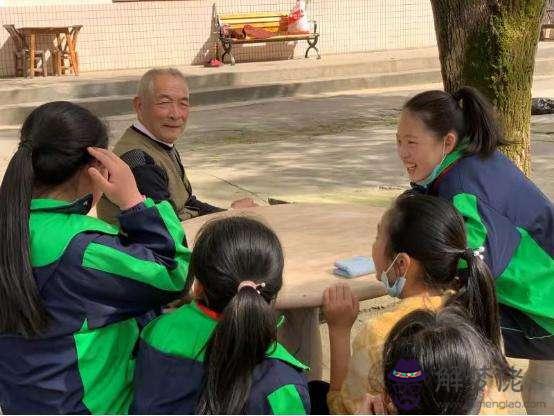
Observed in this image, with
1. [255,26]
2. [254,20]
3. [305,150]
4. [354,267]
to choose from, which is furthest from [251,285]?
[254,20]

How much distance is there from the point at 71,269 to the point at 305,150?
22.5ft

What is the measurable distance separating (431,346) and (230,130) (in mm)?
8761

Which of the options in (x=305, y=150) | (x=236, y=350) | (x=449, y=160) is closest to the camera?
(x=236, y=350)

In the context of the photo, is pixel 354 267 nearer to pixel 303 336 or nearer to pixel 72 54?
pixel 303 336

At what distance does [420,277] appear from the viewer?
2.34 meters

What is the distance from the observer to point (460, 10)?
501 cm

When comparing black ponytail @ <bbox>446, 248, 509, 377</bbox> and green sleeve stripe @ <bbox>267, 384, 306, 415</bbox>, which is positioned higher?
black ponytail @ <bbox>446, 248, 509, 377</bbox>

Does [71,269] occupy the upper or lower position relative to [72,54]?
lower

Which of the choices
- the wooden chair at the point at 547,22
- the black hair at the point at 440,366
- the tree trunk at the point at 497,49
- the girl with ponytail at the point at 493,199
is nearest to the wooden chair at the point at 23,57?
the tree trunk at the point at 497,49

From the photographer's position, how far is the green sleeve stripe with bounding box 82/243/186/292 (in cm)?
224

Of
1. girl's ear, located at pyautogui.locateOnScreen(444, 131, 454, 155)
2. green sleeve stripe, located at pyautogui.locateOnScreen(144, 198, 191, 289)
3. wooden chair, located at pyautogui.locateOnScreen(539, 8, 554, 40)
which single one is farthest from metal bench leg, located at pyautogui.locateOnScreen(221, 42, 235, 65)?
green sleeve stripe, located at pyautogui.locateOnScreen(144, 198, 191, 289)

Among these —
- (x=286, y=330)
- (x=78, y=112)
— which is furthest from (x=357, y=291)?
(x=78, y=112)

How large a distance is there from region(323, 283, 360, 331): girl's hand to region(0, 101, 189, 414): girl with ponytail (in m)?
0.44

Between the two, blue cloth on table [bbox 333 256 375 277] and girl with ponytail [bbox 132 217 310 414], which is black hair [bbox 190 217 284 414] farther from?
blue cloth on table [bbox 333 256 375 277]
